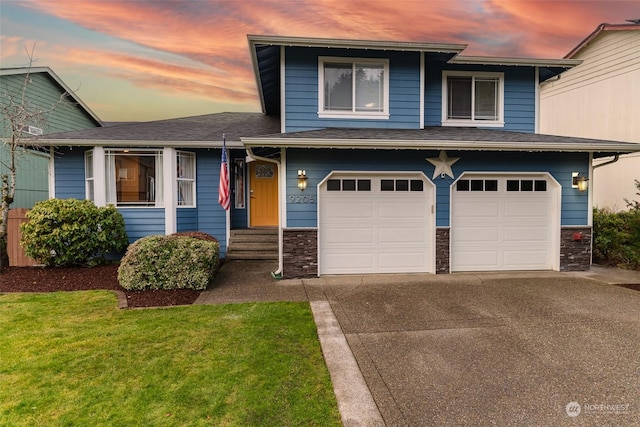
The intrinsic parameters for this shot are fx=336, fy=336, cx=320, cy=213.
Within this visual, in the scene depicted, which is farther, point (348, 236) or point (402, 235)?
point (402, 235)

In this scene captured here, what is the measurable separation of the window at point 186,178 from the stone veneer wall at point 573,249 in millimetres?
9751

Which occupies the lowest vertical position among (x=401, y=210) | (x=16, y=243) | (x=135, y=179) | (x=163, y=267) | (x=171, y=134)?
(x=163, y=267)

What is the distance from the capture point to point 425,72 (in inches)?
357

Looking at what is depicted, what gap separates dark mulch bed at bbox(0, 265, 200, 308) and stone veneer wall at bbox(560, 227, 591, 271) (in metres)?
8.32

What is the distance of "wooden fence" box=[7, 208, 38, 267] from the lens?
808 cm

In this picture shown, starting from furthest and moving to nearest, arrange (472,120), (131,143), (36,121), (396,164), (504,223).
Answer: (36,121)
(472,120)
(131,143)
(504,223)
(396,164)

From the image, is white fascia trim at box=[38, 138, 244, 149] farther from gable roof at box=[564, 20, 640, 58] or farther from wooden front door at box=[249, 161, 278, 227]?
gable roof at box=[564, 20, 640, 58]

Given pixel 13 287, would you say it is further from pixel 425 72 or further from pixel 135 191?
pixel 425 72

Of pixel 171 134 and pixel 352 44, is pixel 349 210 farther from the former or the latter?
pixel 171 134

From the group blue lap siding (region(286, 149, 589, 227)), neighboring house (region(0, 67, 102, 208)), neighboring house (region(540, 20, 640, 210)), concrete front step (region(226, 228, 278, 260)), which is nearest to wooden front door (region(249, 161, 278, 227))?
concrete front step (region(226, 228, 278, 260))

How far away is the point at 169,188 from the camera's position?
9.24 meters

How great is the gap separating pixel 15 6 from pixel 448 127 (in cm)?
1475

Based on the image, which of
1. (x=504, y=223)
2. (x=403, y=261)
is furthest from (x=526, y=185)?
(x=403, y=261)

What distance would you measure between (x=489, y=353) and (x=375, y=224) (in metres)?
4.15
